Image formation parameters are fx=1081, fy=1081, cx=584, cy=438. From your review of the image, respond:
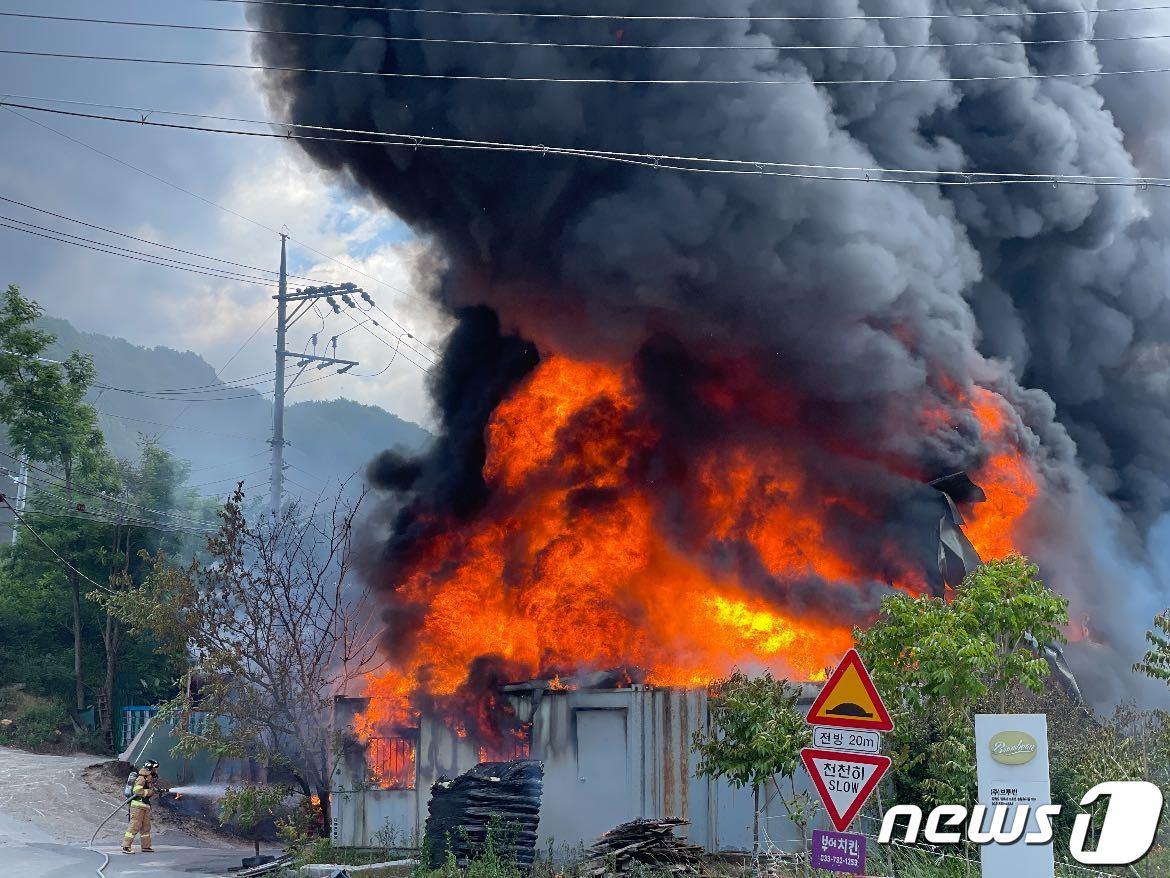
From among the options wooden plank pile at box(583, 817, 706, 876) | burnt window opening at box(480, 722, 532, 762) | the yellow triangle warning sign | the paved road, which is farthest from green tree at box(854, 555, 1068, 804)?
the paved road

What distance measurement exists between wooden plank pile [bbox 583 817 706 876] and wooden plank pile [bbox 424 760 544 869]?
1585 millimetres

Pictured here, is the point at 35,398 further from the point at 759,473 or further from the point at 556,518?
the point at 759,473

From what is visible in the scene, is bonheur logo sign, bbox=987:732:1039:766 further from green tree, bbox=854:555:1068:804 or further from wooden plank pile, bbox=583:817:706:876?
wooden plank pile, bbox=583:817:706:876

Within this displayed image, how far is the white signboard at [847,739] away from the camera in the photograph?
27.6 feet

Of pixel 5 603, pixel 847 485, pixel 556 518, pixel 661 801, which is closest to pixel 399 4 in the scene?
pixel 556 518

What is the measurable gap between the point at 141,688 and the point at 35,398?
1045cm

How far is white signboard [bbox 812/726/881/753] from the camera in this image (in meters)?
8.42

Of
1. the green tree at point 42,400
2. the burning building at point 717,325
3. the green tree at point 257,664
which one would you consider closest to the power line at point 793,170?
the burning building at point 717,325

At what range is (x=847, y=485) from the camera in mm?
23172

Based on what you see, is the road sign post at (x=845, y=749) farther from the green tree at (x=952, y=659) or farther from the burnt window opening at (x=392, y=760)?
the burnt window opening at (x=392, y=760)

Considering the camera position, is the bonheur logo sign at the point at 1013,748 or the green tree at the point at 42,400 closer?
the bonheur logo sign at the point at 1013,748

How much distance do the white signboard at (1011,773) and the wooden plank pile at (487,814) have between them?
816 cm

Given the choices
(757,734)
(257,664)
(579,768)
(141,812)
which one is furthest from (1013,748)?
(141,812)

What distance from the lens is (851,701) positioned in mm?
8617
